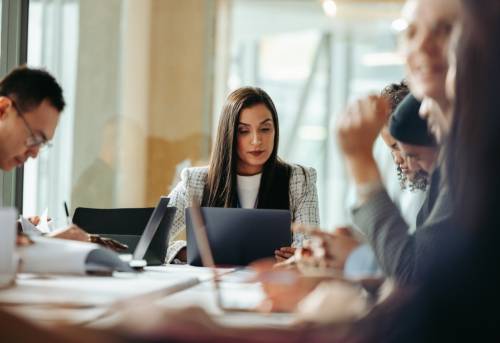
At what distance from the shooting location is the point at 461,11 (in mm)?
1102

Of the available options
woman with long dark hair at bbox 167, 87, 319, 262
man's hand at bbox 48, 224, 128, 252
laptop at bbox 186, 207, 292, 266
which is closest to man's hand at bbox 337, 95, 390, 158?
laptop at bbox 186, 207, 292, 266

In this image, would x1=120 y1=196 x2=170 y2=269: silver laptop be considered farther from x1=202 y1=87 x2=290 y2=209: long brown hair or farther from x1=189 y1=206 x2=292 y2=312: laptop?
x1=202 y1=87 x2=290 y2=209: long brown hair

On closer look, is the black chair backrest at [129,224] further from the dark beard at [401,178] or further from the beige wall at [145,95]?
the beige wall at [145,95]

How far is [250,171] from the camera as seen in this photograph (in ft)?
9.82

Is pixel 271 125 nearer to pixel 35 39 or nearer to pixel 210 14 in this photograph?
pixel 35 39

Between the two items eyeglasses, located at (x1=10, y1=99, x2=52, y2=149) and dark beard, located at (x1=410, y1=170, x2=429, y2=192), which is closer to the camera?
dark beard, located at (x1=410, y1=170, x2=429, y2=192)

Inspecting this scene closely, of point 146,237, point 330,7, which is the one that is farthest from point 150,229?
point 330,7

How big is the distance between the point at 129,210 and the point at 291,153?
3.89 meters

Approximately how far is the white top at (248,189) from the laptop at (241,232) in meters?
0.60

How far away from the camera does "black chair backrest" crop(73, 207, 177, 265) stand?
217cm

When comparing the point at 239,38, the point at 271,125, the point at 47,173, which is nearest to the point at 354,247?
the point at 271,125

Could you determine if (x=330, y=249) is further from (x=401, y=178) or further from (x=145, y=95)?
(x=145, y=95)

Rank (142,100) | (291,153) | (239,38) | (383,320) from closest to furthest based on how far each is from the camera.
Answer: (383,320)
(142,100)
(291,153)
(239,38)

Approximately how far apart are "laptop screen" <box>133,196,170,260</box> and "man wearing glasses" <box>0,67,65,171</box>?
14.0 inches
